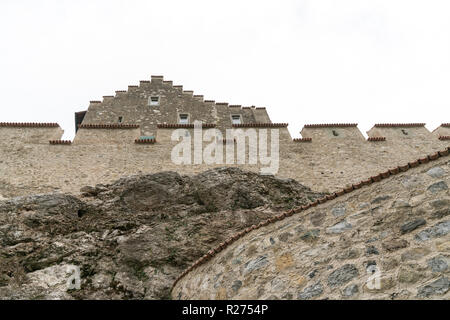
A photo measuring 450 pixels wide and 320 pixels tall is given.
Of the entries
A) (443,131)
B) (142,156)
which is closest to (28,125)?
(142,156)

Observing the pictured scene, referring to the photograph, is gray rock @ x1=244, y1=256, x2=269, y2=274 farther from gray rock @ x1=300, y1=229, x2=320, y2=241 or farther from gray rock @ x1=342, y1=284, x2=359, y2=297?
gray rock @ x1=342, y1=284, x2=359, y2=297

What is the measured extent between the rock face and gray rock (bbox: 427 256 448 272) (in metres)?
5.15

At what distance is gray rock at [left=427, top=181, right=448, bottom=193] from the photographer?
187 inches

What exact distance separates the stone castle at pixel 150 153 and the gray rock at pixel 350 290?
790 cm

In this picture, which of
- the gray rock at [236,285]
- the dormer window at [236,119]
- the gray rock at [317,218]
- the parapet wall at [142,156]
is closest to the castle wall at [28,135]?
the parapet wall at [142,156]

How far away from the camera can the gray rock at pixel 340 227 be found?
5.15 metres

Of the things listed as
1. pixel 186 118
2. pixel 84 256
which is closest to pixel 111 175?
pixel 84 256

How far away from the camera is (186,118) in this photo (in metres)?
19.4

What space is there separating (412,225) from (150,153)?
9.90 metres

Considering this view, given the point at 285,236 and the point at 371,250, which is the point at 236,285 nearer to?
the point at 285,236

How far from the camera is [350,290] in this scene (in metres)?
4.30

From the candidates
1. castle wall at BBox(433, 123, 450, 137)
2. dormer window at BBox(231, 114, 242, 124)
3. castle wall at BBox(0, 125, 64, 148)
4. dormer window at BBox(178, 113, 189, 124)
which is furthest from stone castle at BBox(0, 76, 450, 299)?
dormer window at BBox(231, 114, 242, 124)

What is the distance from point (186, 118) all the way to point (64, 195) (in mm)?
9938
